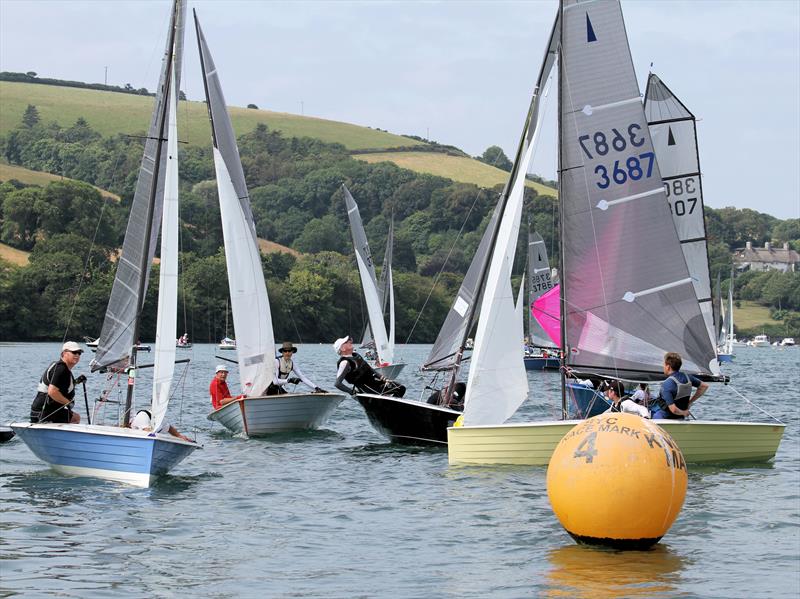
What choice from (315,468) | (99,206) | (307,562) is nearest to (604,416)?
(307,562)

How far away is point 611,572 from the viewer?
1123 cm

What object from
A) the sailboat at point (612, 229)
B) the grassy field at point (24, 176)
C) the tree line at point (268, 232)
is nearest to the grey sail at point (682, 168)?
the sailboat at point (612, 229)

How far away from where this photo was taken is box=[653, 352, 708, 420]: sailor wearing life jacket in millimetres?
17547

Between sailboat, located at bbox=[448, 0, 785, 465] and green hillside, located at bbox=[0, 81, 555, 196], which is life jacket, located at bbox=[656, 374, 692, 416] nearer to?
sailboat, located at bbox=[448, 0, 785, 465]

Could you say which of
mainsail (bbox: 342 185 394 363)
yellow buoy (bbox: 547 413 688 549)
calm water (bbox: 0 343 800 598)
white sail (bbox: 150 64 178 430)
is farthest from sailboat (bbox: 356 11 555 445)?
mainsail (bbox: 342 185 394 363)

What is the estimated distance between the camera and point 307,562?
12.0 m

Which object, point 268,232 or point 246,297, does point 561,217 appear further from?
point 268,232

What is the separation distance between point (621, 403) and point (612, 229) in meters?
3.30

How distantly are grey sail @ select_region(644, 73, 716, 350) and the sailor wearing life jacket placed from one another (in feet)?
26.2

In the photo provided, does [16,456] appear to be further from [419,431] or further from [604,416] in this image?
[604,416]

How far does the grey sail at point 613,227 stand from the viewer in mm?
19047

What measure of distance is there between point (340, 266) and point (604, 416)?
108504 mm

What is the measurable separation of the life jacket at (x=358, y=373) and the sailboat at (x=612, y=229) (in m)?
4.42

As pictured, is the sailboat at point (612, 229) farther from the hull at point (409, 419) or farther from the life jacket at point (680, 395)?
the hull at point (409, 419)
